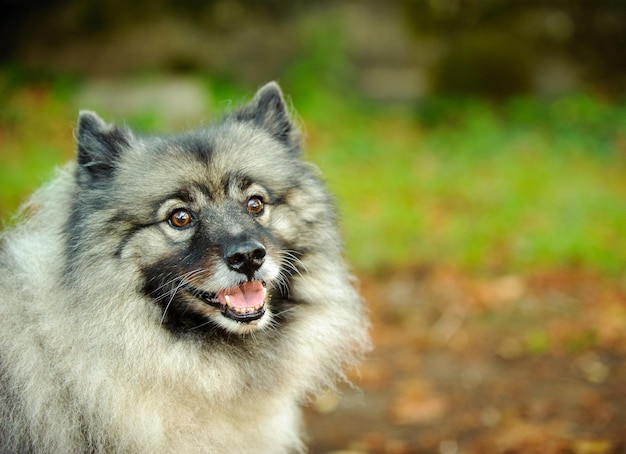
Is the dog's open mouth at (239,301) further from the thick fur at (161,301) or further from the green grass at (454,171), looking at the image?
the green grass at (454,171)

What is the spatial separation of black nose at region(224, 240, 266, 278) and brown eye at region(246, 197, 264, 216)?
36cm

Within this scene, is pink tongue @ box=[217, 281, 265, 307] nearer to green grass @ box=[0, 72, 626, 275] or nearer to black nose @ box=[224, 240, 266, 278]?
black nose @ box=[224, 240, 266, 278]

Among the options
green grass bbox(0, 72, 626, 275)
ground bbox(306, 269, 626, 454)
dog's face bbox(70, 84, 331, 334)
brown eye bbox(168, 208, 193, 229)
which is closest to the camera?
dog's face bbox(70, 84, 331, 334)

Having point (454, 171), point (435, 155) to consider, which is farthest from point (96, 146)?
point (435, 155)

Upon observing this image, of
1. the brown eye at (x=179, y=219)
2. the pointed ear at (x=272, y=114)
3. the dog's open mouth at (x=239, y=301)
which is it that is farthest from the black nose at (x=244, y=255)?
the pointed ear at (x=272, y=114)

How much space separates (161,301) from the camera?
3.25 m

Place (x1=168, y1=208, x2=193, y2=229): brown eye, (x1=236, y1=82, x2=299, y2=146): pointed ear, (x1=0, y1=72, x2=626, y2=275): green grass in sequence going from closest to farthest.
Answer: (x1=168, y1=208, x2=193, y2=229): brown eye
(x1=236, y1=82, x2=299, y2=146): pointed ear
(x1=0, y1=72, x2=626, y2=275): green grass

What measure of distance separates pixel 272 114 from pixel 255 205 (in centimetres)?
61

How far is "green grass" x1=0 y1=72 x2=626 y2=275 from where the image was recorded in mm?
7594

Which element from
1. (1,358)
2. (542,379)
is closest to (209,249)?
(1,358)

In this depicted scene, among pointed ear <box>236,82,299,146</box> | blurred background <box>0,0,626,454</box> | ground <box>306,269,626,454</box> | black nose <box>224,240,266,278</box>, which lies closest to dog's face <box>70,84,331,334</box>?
black nose <box>224,240,266,278</box>

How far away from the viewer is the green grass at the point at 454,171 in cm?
759

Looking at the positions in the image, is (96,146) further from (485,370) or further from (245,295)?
(485,370)

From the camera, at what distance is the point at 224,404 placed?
3.29m
